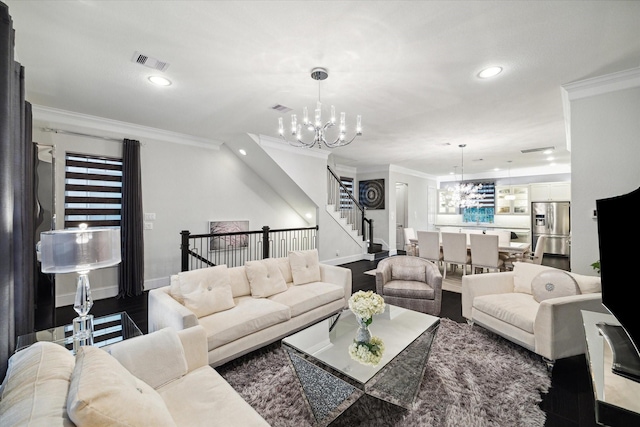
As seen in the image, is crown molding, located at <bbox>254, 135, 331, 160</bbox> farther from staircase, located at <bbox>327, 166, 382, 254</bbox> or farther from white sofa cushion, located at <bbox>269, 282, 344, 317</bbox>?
white sofa cushion, located at <bbox>269, 282, 344, 317</bbox>

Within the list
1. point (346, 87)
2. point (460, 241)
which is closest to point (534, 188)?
point (460, 241)

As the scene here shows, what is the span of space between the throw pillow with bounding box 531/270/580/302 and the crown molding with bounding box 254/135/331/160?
4447 mm

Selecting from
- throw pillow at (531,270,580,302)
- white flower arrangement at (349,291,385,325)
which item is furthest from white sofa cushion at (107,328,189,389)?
throw pillow at (531,270,580,302)

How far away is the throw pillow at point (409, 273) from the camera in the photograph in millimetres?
3686

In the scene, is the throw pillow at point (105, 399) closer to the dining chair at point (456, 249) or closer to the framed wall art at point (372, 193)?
the dining chair at point (456, 249)

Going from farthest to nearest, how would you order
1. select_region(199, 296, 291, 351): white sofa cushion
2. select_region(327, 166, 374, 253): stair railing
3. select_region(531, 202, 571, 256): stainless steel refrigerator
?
select_region(531, 202, 571, 256): stainless steel refrigerator → select_region(327, 166, 374, 253): stair railing → select_region(199, 296, 291, 351): white sofa cushion

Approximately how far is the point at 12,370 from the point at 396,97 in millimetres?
3701

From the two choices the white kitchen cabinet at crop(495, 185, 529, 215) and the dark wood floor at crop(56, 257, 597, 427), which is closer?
the dark wood floor at crop(56, 257, 597, 427)

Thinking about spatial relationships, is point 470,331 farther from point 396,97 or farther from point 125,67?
point 125,67

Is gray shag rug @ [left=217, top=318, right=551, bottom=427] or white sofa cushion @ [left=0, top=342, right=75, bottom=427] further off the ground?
white sofa cushion @ [left=0, top=342, right=75, bottom=427]

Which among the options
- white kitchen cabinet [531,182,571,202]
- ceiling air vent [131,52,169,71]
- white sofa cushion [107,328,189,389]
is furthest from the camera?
white kitchen cabinet [531,182,571,202]

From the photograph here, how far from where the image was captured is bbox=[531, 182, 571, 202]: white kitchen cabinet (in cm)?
770

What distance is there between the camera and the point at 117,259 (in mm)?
1864

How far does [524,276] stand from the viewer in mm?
3059
